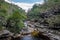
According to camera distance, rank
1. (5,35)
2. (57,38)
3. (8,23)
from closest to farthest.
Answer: (5,35) < (57,38) < (8,23)

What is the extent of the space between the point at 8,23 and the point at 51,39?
12.8m

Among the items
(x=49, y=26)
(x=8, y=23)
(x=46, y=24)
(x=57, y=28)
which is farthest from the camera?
(x=46, y=24)

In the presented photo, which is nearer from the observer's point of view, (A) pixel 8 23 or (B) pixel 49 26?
(A) pixel 8 23

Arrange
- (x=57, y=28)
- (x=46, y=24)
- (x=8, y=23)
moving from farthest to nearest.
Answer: (x=46, y=24)
(x=57, y=28)
(x=8, y=23)

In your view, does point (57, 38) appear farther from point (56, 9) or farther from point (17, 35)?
point (56, 9)

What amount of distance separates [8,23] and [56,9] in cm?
2524

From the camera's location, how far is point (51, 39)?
52.6 m

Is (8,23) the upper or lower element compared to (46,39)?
upper

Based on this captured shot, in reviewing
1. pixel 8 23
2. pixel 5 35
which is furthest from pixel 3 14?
pixel 5 35

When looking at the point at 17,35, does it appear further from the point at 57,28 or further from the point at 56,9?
the point at 56,9

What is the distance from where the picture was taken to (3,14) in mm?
62125

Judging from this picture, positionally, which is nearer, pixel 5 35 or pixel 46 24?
pixel 5 35

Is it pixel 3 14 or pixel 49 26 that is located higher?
pixel 3 14

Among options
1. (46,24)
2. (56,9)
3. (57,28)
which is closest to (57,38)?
(57,28)
